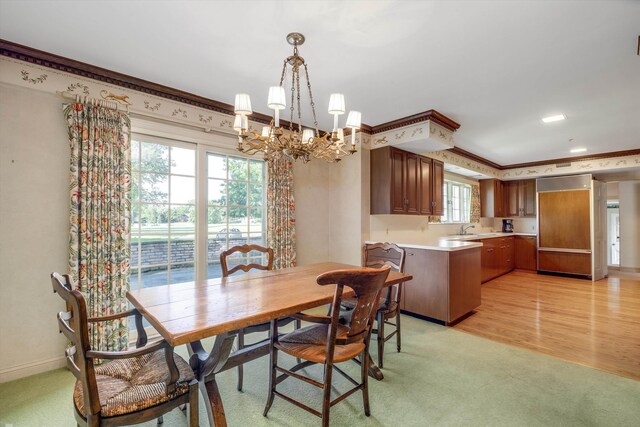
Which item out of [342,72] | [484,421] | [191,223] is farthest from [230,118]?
[484,421]

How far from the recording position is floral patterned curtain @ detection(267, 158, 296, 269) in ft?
12.3

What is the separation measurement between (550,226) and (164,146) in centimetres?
765

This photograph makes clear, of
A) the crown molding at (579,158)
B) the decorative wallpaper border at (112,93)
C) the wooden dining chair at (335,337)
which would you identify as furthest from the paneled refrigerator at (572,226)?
the decorative wallpaper border at (112,93)

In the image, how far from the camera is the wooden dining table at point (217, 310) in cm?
134

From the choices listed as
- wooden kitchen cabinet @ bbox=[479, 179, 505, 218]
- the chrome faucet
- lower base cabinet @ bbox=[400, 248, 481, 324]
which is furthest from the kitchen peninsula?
wooden kitchen cabinet @ bbox=[479, 179, 505, 218]

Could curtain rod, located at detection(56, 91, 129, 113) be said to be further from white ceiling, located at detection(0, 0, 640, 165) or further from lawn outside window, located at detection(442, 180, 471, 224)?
lawn outside window, located at detection(442, 180, 471, 224)

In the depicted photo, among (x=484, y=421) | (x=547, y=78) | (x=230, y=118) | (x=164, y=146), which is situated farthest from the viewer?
(x=230, y=118)

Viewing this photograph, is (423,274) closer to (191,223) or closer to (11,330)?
(191,223)

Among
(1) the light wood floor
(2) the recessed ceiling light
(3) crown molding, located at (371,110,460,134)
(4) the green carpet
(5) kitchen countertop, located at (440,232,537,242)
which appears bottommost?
(1) the light wood floor

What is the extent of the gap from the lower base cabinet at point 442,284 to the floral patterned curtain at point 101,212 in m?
3.19

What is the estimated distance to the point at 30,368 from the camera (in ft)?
7.66

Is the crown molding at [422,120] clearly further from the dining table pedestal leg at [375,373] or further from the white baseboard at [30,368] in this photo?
the white baseboard at [30,368]

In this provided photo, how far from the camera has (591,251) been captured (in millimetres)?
5895

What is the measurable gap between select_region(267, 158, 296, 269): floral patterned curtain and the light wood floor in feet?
7.57
